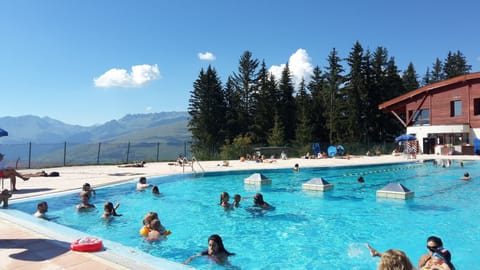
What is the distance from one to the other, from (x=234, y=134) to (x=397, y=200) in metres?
30.9

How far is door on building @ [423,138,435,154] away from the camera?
32.7 m

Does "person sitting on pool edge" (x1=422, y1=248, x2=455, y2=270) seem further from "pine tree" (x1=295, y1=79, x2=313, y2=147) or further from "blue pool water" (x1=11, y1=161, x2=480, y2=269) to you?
"pine tree" (x1=295, y1=79, x2=313, y2=147)

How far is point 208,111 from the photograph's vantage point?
41344 millimetres

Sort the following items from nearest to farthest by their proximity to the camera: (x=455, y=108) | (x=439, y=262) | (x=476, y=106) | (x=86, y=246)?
(x=439, y=262), (x=86, y=246), (x=476, y=106), (x=455, y=108)

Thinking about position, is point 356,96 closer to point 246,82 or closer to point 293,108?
point 293,108

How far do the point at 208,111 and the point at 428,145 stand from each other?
2306 centimetres

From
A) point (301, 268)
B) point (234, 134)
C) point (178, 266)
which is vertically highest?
point (234, 134)

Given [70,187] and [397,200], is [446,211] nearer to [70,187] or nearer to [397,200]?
[397,200]

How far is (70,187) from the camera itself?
12.5 metres

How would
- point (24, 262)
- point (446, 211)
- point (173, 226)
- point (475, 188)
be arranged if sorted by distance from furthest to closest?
point (475, 188) → point (446, 211) → point (173, 226) → point (24, 262)

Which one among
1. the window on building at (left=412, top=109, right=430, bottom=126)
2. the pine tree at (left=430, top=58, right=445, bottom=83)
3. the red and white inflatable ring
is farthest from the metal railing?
the pine tree at (left=430, top=58, right=445, bottom=83)

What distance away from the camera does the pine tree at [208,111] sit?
40.9 m

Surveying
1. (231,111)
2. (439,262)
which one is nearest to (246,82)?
(231,111)

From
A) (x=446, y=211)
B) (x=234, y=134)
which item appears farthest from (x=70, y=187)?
(x=234, y=134)
